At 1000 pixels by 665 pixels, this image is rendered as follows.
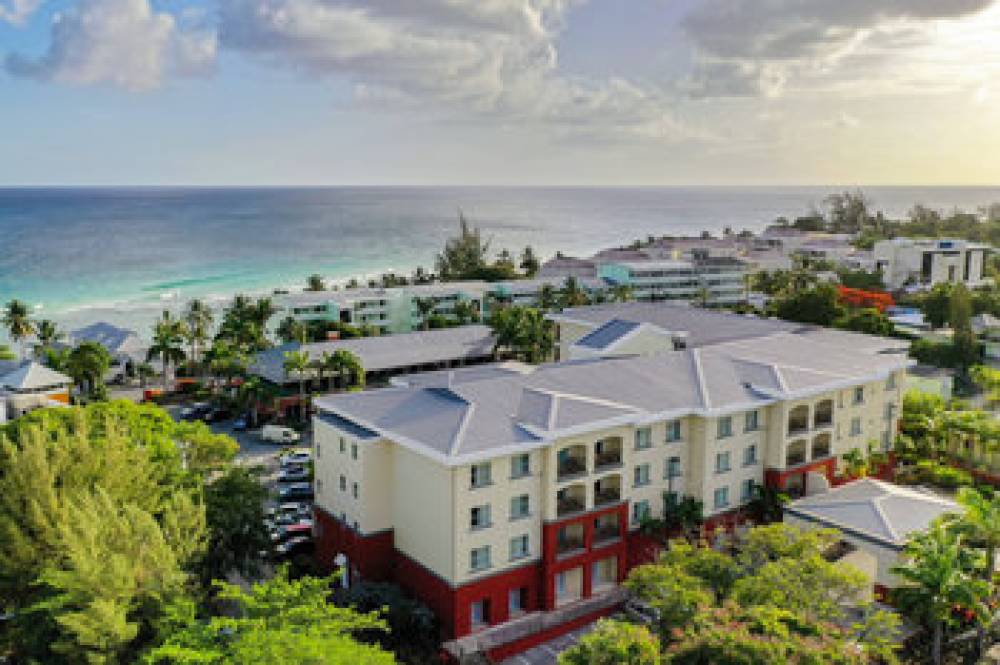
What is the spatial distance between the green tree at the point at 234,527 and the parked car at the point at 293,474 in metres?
12.3

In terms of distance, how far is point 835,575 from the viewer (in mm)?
24094

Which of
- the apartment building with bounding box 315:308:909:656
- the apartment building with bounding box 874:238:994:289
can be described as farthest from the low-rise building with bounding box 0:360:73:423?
the apartment building with bounding box 874:238:994:289

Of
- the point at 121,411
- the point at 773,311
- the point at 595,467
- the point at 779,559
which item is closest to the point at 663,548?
the point at 595,467

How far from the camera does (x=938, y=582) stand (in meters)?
26.0

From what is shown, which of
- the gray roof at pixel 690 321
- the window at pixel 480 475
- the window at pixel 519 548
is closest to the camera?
the window at pixel 480 475

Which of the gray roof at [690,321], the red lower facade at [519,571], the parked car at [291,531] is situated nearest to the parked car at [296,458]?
the parked car at [291,531]

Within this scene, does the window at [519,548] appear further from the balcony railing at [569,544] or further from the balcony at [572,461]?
the balcony at [572,461]

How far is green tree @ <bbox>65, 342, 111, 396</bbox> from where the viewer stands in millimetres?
58531

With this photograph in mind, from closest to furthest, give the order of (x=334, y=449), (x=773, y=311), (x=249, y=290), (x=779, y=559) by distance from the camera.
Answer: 1. (x=779, y=559)
2. (x=334, y=449)
3. (x=773, y=311)
4. (x=249, y=290)

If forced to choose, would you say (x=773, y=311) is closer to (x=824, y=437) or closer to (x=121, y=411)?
(x=824, y=437)

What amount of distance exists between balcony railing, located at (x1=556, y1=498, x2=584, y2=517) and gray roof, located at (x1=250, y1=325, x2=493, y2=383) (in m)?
36.0

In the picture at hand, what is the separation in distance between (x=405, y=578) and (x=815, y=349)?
26.5m

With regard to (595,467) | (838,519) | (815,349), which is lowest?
(838,519)

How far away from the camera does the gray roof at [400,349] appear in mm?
65875
